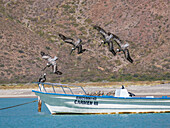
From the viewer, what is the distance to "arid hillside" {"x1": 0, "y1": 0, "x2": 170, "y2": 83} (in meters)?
91.4

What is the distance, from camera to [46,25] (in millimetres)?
114562

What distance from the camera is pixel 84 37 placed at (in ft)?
358

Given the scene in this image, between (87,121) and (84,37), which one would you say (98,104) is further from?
(84,37)

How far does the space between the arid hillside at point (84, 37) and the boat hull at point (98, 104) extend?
161 feet

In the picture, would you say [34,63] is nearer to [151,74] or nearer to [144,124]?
[151,74]

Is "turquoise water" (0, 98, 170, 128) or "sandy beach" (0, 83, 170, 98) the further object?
"sandy beach" (0, 83, 170, 98)

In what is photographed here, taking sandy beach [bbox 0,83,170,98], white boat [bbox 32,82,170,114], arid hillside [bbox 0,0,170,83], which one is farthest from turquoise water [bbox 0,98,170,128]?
arid hillside [bbox 0,0,170,83]

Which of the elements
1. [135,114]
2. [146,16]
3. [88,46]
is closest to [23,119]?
[135,114]

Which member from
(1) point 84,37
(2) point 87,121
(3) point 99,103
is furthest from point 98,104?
(1) point 84,37

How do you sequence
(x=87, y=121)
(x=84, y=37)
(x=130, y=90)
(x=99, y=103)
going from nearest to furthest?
(x=87, y=121)
(x=99, y=103)
(x=130, y=90)
(x=84, y=37)

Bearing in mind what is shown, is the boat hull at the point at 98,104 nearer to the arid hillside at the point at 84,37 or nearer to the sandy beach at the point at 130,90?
the sandy beach at the point at 130,90

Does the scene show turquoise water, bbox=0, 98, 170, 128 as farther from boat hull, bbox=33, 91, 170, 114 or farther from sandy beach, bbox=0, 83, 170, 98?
sandy beach, bbox=0, 83, 170, 98

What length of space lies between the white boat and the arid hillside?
4903cm

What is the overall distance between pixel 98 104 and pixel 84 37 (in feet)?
236
